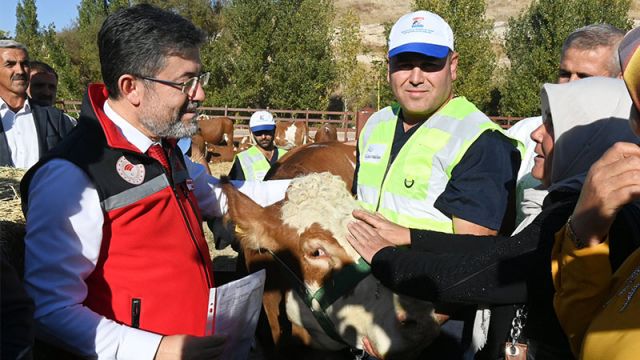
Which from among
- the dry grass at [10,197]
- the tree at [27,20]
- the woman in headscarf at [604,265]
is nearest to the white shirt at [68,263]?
the dry grass at [10,197]

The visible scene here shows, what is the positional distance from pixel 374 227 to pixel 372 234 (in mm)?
62

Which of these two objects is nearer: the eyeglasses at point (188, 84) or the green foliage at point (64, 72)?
the eyeglasses at point (188, 84)

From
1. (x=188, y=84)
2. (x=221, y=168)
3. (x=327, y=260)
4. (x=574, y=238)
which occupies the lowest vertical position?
(x=221, y=168)

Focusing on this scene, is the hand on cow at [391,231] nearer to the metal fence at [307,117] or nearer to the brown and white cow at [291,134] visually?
the brown and white cow at [291,134]

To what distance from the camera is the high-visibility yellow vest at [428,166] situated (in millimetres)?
2578

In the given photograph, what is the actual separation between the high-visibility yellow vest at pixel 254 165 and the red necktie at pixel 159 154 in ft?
12.9

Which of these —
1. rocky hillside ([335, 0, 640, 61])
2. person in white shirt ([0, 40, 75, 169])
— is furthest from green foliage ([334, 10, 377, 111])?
rocky hillside ([335, 0, 640, 61])

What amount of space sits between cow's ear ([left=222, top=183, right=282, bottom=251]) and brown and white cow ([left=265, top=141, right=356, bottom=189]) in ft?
4.94

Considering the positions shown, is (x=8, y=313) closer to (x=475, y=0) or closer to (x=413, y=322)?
(x=413, y=322)

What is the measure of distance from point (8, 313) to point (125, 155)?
830 millimetres

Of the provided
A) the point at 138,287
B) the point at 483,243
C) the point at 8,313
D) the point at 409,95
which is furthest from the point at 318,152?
the point at 8,313

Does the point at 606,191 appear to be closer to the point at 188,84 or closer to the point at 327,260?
the point at 327,260

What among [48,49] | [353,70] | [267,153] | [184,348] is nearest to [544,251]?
[184,348]

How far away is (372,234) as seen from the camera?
2.37 meters
